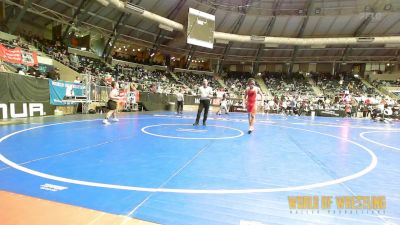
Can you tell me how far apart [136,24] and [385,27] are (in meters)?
31.4

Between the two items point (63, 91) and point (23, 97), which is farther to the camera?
point (63, 91)

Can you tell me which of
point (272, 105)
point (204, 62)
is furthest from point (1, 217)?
point (204, 62)

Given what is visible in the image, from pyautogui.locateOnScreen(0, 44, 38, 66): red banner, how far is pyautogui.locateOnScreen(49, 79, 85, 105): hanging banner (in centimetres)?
269

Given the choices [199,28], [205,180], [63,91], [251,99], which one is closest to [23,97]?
[63,91]

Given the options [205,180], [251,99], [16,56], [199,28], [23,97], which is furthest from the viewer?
[199,28]

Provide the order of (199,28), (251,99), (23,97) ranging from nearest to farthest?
(251,99) → (23,97) → (199,28)

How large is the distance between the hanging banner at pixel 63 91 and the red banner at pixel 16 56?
2692mm

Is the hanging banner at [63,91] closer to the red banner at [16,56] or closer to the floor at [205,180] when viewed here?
the red banner at [16,56]

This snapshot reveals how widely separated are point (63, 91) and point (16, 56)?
121 inches

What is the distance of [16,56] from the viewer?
14055 millimetres

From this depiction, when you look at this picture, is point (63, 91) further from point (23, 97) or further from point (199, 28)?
point (199, 28)

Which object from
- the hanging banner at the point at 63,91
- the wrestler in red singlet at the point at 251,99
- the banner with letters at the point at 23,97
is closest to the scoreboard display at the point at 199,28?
the hanging banner at the point at 63,91

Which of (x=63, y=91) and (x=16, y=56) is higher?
(x=16, y=56)

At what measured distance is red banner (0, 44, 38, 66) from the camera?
1338 centimetres
